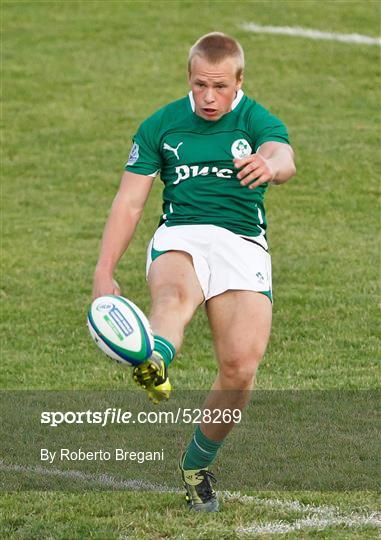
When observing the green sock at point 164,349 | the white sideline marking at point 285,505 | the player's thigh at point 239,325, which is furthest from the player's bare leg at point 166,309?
the white sideline marking at point 285,505

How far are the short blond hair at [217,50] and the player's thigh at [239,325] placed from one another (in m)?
1.15

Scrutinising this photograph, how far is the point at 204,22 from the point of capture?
25.3 m

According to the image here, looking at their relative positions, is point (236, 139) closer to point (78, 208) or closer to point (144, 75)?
point (78, 208)

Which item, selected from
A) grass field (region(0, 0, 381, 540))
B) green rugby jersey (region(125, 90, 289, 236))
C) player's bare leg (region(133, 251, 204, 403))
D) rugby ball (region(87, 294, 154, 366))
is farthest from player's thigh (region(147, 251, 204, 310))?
grass field (region(0, 0, 381, 540))

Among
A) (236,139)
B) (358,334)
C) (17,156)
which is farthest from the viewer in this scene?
(17,156)

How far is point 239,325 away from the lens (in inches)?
255

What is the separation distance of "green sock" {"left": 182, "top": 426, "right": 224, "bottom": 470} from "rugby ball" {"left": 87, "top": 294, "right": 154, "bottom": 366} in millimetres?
1088

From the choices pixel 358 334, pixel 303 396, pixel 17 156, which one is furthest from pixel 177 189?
pixel 17 156

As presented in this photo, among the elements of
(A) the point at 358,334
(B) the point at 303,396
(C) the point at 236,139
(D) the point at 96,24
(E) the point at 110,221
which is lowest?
(D) the point at 96,24

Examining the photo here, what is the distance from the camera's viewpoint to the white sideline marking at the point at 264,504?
6.54 metres

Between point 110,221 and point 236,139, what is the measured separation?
780 millimetres

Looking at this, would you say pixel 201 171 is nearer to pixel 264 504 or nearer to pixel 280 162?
pixel 280 162

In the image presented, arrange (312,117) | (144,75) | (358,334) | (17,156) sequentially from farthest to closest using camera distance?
(144,75) < (312,117) < (17,156) < (358,334)

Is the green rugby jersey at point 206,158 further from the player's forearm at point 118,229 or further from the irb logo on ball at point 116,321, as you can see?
the irb logo on ball at point 116,321
